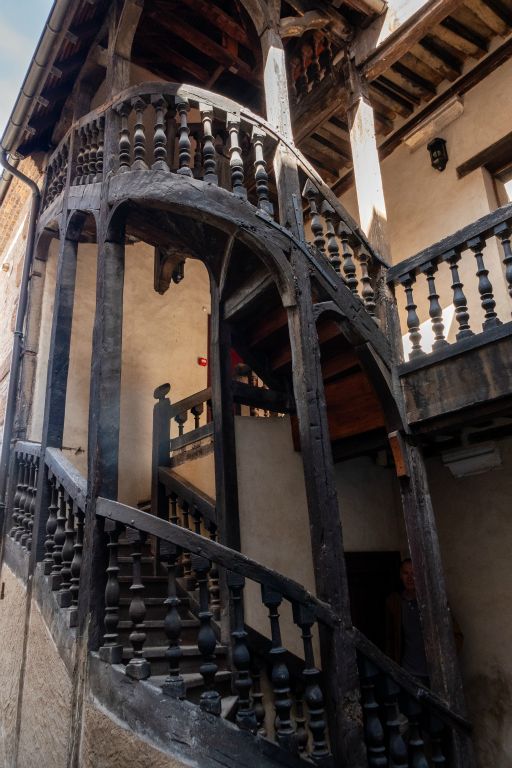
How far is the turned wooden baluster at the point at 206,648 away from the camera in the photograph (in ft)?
9.78

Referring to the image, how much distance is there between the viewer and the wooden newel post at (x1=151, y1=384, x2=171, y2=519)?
576 centimetres

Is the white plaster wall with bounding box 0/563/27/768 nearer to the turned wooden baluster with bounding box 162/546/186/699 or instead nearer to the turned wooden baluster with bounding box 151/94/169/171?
the turned wooden baluster with bounding box 162/546/186/699


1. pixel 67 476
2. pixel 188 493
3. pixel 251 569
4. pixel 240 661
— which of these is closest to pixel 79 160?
pixel 67 476

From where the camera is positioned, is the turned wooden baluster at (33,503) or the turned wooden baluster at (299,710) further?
the turned wooden baluster at (33,503)

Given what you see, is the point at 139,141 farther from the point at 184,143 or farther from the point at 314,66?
the point at 314,66

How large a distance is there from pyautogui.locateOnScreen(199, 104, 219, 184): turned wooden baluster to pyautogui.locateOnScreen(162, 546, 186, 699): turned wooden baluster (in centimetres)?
281

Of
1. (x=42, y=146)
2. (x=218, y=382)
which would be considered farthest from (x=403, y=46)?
(x=42, y=146)

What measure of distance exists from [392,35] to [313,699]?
5696 mm

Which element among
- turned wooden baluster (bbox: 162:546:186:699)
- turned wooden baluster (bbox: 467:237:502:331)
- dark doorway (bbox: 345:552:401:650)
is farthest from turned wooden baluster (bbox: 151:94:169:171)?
dark doorway (bbox: 345:552:401:650)

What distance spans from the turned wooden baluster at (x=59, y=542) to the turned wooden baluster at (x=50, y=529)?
0.19ft

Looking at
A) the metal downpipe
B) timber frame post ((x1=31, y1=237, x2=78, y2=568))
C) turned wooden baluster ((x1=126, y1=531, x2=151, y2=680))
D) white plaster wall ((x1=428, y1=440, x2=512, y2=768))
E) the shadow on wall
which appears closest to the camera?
turned wooden baluster ((x1=126, y1=531, x2=151, y2=680))

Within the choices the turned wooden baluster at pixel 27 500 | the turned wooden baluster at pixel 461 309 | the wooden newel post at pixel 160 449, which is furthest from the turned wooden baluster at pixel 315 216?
the turned wooden baluster at pixel 27 500

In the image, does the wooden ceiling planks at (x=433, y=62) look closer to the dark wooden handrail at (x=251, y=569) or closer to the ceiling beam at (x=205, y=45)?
the ceiling beam at (x=205, y=45)

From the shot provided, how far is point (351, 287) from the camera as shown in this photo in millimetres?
4820
